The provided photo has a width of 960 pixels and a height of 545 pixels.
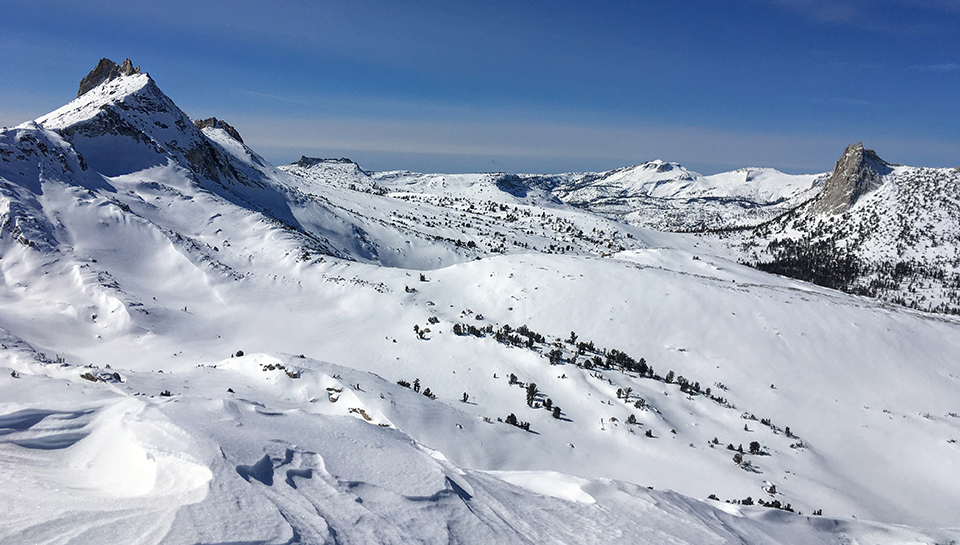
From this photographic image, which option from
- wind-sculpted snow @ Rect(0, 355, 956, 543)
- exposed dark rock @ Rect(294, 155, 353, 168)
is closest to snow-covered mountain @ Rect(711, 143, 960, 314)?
wind-sculpted snow @ Rect(0, 355, 956, 543)

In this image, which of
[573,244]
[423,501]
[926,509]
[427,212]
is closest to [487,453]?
[423,501]

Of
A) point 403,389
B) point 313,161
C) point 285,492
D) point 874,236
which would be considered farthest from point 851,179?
point 313,161

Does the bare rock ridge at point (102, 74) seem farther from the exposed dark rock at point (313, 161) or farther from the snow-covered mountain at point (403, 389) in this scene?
the exposed dark rock at point (313, 161)

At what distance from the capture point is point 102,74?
1881 inches

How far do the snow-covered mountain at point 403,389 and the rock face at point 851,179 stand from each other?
49.0 metres

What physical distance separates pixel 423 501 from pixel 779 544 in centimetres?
478

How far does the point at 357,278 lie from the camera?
24453 mm

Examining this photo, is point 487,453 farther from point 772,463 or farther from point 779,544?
point 772,463

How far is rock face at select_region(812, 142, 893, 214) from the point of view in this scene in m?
67.1

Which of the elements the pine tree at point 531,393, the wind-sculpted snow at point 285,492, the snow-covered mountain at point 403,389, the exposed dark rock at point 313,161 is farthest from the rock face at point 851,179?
the exposed dark rock at point 313,161

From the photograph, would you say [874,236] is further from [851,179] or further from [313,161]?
[313,161]

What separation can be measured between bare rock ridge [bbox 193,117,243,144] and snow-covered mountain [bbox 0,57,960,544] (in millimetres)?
34656

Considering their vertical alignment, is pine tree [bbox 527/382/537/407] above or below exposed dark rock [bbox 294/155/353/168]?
below

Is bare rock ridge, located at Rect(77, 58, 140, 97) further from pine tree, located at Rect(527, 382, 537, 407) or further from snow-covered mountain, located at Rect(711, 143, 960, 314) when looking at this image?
snow-covered mountain, located at Rect(711, 143, 960, 314)
